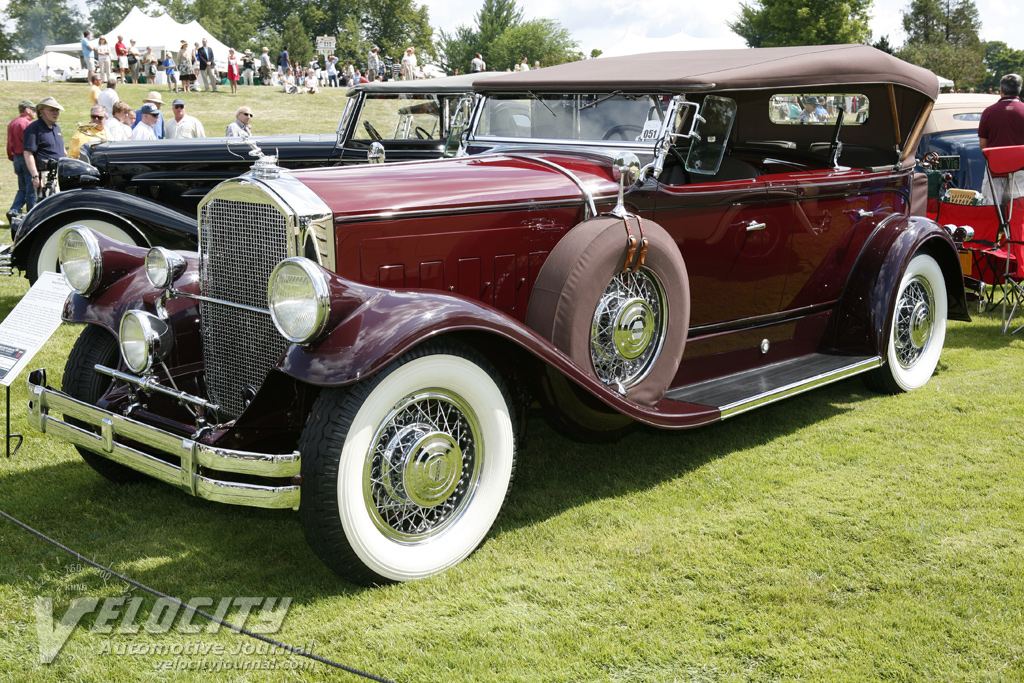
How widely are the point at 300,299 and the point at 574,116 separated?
2.25 meters

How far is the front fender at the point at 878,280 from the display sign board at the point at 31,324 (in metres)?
4.23

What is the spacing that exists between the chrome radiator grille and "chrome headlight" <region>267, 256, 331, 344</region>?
36 centimetres

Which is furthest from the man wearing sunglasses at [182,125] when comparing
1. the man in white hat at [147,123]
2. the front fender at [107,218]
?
the front fender at [107,218]

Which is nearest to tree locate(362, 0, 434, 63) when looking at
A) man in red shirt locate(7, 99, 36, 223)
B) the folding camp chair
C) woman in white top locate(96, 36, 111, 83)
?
woman in white top locate(96, 36, 111, 83)

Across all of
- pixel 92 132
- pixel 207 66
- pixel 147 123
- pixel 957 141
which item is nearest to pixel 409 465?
pixel 92 132

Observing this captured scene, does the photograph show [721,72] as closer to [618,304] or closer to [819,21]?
[618,304]

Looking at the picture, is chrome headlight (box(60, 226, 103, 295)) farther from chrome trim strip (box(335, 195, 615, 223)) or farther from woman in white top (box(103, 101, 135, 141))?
woman in white top (box(103, 101, 135, 141))

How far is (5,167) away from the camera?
19781 mm

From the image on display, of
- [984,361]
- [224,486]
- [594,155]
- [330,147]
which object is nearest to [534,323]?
[594,155]

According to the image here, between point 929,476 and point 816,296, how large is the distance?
1.33 m

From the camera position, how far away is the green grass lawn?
2748 millimetres

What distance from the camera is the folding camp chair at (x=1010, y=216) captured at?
21.3ft

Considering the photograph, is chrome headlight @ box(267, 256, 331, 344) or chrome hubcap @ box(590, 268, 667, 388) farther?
chrome hubcap @ box(590, 268, 667, 388)

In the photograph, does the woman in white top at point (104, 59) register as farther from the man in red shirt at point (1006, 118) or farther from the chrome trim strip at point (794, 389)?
the chrome trim strip at point (794, 389)
